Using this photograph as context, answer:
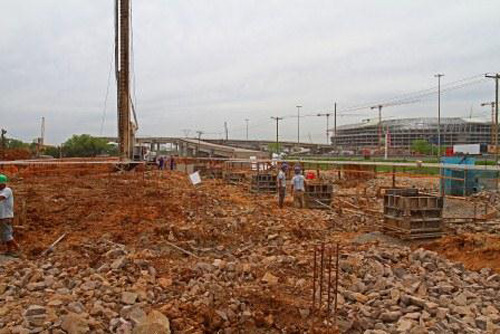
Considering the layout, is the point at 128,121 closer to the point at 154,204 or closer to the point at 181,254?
the point at 154,204

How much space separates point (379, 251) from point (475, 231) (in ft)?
13.0

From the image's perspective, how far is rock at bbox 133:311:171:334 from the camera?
4875 mm

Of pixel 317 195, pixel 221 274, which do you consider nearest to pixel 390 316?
pixel 221 274

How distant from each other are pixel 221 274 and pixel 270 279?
79cm

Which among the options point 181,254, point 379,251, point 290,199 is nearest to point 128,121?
point 290,199

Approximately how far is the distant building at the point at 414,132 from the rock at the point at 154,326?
7907 centimetres

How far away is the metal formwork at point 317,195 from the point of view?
15.5m

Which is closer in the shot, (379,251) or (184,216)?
(379,251)

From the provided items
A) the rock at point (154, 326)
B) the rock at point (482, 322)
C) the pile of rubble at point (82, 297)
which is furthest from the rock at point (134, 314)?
the rock at point (482, 322)

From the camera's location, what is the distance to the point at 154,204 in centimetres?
1230

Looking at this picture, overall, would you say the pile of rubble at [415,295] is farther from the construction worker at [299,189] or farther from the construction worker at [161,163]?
the construction worker at [161,163]

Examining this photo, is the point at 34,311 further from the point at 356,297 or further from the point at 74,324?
the point at 356,297

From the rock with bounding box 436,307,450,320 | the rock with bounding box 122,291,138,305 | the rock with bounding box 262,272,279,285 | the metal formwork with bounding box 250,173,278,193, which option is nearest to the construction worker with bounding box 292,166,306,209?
the metal formwork with bounding box 250,173,278,193

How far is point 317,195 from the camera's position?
15.6 m
